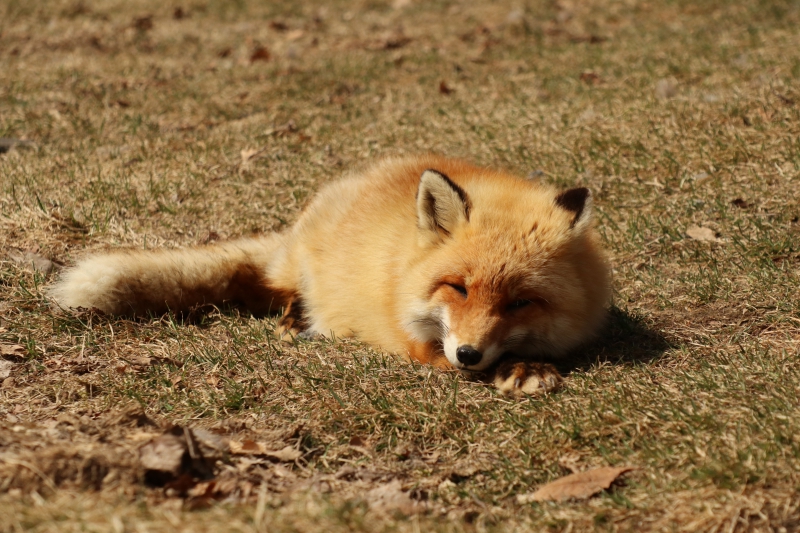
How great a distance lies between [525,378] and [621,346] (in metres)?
0.79

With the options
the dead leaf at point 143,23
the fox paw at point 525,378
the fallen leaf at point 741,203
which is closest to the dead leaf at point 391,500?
the fox paw at point 525,378

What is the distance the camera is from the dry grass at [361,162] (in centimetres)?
280

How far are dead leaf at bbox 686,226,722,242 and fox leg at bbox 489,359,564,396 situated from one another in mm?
2058

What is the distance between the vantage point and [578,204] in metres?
3.92

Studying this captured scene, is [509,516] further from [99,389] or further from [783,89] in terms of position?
[783,89]

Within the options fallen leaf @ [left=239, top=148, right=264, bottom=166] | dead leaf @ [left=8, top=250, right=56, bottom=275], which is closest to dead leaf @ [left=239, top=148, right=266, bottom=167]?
fallen leaf @ [left=239, top=148, right=264, bottom=166]

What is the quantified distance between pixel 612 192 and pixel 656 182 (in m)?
0.34

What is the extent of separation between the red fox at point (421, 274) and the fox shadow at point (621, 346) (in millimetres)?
138

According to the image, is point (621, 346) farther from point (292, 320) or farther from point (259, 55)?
point (259, 55)

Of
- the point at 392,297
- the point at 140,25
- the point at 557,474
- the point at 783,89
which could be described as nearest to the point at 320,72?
the point at 140,25

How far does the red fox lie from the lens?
12.1 ft

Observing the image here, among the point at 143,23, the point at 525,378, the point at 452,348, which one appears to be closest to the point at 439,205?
the point at 452,348

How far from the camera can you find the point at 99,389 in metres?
3.72

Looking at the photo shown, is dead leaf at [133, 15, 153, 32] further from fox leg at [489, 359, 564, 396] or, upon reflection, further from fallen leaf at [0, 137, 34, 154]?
fox leg at [489, 359, 564, 396]
